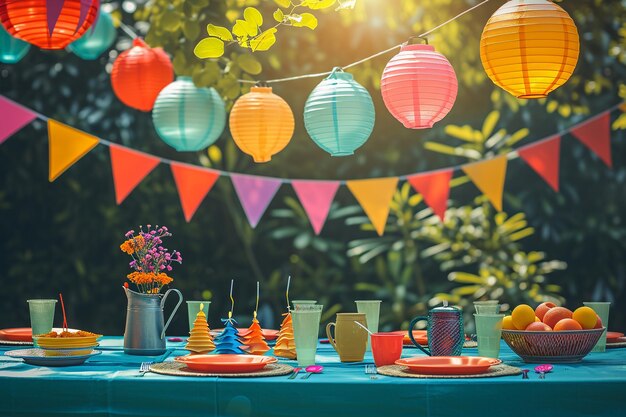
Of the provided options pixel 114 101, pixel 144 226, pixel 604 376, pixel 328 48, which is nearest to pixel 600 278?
pixel 328 48

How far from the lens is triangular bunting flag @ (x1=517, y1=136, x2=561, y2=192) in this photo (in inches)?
171

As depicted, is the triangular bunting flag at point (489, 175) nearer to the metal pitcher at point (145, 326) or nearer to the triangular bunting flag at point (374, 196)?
the triangular bunting flag at point (374, 196)

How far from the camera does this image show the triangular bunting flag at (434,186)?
441 centimetres

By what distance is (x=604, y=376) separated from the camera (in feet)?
7.25

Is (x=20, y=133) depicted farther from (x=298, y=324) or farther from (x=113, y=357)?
(x=298, y=324)

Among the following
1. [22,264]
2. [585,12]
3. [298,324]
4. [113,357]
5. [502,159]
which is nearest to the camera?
[298,324]

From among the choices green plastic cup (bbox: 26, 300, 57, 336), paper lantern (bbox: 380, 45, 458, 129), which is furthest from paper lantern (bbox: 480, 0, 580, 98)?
green plastic cup (bbox: 26, 300, 57, 336)

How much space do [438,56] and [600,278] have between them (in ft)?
9.44

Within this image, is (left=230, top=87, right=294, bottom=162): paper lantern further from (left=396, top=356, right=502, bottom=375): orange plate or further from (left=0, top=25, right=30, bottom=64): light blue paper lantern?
(left=396, top=356, right=502, bottom=375): orange plate

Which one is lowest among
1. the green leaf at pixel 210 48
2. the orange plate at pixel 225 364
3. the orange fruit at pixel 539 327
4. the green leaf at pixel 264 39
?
the orange plate at pixel 225 364

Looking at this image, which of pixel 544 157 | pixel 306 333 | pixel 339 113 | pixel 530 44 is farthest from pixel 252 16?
pixel 544 157

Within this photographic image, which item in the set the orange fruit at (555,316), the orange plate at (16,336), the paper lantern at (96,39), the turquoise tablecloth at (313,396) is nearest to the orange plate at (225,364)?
the turquoise tablecloth at (313,396)

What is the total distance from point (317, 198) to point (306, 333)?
207 cm

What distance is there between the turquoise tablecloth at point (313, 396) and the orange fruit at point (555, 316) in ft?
1.13
